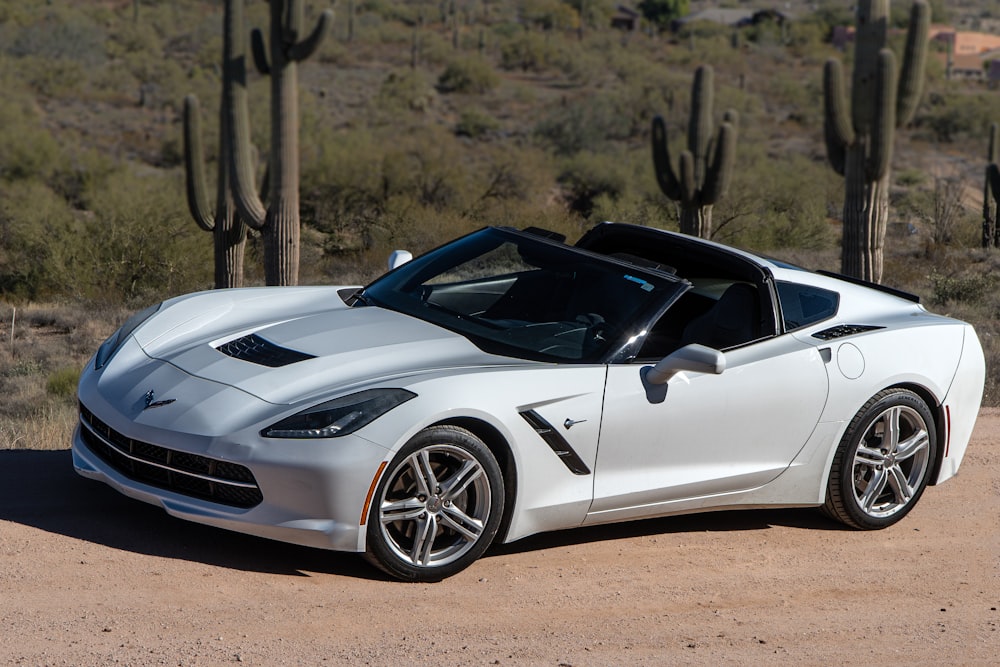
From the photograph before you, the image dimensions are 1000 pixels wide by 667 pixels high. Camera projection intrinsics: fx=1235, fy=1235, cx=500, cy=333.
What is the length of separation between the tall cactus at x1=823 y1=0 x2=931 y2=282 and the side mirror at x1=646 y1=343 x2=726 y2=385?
10.1 meters

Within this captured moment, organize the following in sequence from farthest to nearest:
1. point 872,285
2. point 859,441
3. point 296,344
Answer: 1. point 872,285
2. point 859,441
3. point 296,344

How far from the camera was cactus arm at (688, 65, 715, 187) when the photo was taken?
64.3 feet

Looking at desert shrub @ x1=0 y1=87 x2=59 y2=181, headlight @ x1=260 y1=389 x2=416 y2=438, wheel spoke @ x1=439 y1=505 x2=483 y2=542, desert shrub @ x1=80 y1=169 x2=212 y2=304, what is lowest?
desert shrub @ x1=0 y1=87 x2=59 y2=181

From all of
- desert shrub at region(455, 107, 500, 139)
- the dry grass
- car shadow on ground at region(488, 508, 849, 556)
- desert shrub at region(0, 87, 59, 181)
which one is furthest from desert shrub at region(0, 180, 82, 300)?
desert shrub at region(455, 107, 500, 139)

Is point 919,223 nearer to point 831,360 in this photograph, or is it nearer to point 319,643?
point 831,360

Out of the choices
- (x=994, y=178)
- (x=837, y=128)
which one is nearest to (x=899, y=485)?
(x=837, y=128)

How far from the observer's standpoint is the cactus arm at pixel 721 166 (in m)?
18.1

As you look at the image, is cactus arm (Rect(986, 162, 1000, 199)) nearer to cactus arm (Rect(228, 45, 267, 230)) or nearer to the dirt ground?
cactus arm (Rect(228, 45, 267, 230))

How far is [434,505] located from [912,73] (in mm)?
13477

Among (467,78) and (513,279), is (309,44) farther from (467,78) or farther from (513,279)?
(467,78)

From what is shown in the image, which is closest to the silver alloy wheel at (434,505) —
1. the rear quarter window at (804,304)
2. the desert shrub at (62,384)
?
the rear quarter window at (804,304)

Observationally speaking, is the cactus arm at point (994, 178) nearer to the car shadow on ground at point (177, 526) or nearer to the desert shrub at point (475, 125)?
the car shadow on ground at point (177, 526)

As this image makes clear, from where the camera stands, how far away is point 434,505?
4.96 meters

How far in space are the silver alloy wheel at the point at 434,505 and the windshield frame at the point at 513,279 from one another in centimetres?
69
